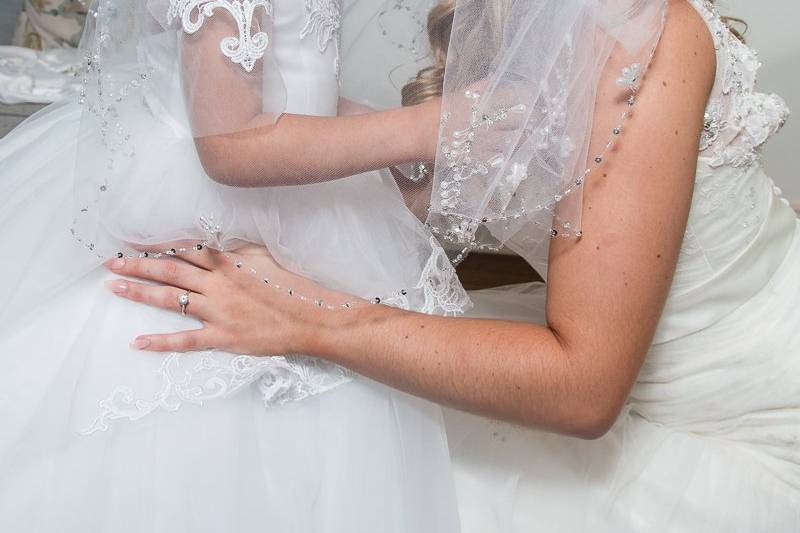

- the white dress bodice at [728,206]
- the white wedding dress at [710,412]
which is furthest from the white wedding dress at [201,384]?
the white dress bodice at [728,206]

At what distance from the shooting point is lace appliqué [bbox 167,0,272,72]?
616 mm

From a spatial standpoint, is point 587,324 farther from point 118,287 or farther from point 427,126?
point 118,287

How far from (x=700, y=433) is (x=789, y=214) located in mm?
265

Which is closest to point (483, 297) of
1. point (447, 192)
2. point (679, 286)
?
point (679, 286)

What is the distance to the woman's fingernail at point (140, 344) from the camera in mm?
672

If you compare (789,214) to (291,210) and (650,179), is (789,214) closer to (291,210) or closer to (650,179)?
(650,179)

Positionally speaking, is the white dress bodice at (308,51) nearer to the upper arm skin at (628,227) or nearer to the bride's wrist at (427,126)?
the bride's wrist at (427,126)

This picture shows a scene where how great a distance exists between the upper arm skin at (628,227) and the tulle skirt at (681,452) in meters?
0.16

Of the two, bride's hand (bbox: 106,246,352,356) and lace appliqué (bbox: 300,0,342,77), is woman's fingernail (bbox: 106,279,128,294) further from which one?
lace appliqué (bbox: 300,0,342,77)

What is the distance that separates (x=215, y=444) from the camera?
64 centimetres

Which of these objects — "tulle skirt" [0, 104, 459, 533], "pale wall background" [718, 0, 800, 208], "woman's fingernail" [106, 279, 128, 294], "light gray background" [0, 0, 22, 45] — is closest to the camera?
"tulle skirt" [0, 104, 459, 533]

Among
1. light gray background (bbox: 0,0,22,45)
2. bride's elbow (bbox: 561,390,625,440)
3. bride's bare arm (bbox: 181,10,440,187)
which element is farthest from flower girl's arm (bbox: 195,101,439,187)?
light gray background (bbox: 0,0,22,45)

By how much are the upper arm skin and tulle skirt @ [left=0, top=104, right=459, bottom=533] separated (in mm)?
177

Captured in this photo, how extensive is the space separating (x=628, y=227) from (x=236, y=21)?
0.35m
